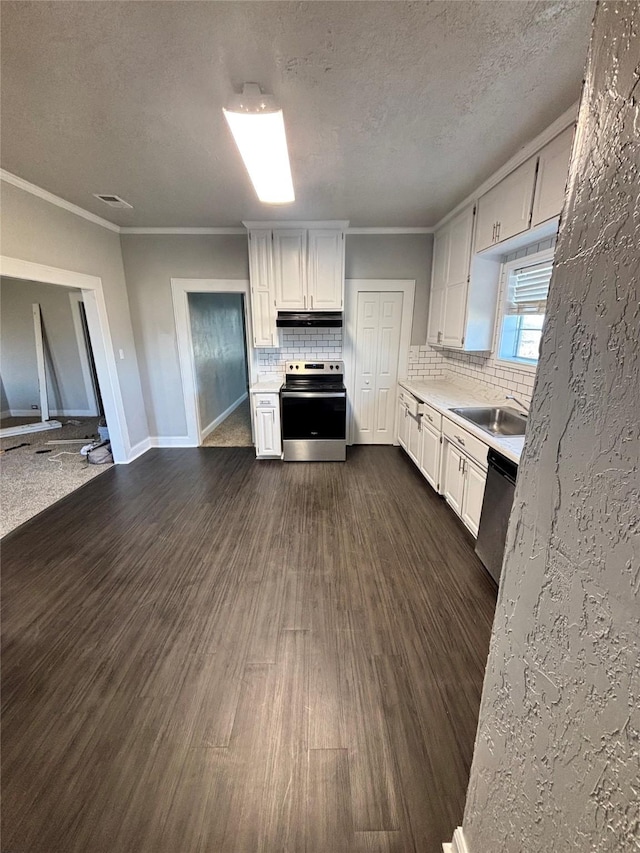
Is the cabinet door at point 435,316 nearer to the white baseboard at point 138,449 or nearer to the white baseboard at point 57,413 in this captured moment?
the white baseboard at point 138,449

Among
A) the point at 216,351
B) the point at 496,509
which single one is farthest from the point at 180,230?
the point at 496,509

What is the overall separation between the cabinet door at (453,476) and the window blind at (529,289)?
3.92ft

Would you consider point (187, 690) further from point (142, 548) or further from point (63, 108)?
point (63, 108)

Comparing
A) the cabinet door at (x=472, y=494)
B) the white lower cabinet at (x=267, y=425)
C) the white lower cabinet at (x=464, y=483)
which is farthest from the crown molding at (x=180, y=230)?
the cabinet door at (x=472, y=494)

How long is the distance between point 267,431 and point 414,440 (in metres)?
1.66

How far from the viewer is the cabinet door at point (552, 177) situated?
6.07 feet

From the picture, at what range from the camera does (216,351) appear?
5480 millimetres

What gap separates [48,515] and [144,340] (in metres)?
2.28

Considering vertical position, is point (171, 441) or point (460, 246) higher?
point (460, 246)

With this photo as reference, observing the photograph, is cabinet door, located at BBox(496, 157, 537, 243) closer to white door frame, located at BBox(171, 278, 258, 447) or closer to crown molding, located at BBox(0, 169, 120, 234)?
white door frame, located at BBox(171, 278, 258, 447)

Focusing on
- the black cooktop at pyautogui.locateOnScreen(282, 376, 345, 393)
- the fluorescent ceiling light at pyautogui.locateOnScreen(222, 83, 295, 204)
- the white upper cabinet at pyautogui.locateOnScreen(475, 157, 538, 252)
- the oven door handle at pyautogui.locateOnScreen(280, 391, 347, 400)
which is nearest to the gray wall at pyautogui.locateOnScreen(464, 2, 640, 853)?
the fluorescent ceiling light at pyautogui.locateOnScreen(222, 83, 295, 204)

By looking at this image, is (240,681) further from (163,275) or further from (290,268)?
(163,275)

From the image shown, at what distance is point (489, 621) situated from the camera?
5.98 feet

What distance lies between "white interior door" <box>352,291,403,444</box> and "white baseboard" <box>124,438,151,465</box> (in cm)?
272
